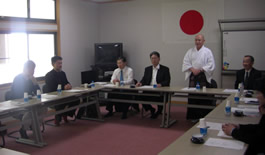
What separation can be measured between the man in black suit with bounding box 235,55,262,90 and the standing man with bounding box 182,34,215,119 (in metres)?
0.53

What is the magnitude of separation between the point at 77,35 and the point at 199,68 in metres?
3.22

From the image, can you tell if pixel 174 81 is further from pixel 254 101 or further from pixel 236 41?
pixel 254 101

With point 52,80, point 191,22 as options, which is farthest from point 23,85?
point 191,22

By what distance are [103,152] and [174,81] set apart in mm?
3519

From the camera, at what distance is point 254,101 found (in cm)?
344

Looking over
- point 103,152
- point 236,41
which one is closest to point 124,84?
point 103,152

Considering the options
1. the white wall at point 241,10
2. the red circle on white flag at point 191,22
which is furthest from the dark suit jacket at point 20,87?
the white wall at point 241,10

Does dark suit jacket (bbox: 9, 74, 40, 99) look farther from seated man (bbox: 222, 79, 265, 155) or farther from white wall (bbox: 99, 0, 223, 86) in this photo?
white wall (bbox: 99, 0, 223, 86)

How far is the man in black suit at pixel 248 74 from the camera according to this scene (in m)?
4.66

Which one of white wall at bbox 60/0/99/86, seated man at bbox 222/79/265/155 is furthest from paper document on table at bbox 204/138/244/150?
white wall at bbox 60/0/99/86

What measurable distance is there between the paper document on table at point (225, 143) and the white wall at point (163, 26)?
170 inches

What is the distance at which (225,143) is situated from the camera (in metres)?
2.06

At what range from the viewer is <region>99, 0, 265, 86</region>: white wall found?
20.1ft

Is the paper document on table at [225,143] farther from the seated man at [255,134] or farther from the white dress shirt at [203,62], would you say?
the white dress shirt at [203,62]
